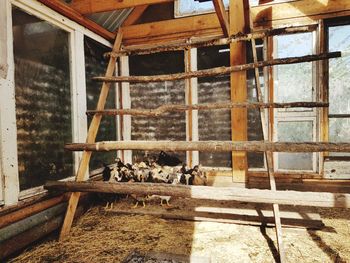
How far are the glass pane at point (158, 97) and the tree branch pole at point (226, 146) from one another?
2434mm

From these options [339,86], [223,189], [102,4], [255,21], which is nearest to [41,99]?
[102,4]

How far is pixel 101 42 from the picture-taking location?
4.68 m

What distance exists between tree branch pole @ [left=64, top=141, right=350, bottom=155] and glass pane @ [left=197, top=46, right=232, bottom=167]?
2.34 metres

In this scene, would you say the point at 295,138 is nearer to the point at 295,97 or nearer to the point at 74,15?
the point at 295,97

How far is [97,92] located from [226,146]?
302 centimetres

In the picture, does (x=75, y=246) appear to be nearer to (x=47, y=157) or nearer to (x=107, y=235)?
(x=107, y=235)

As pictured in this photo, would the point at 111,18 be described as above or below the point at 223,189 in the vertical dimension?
above

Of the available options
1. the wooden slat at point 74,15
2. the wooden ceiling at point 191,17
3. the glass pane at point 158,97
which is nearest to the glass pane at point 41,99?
the wooden slat at point 74,15

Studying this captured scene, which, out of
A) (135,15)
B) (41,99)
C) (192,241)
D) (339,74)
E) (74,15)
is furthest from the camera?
(135,15)

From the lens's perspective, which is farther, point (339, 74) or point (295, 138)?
point (295, 138)

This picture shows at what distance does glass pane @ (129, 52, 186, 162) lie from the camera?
200 inches

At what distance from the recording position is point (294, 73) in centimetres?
450

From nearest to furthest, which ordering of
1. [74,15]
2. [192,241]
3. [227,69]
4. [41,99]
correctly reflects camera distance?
[192,241], [227,69], [41,99], [74,15]

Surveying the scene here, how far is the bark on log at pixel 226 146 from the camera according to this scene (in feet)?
7.27
